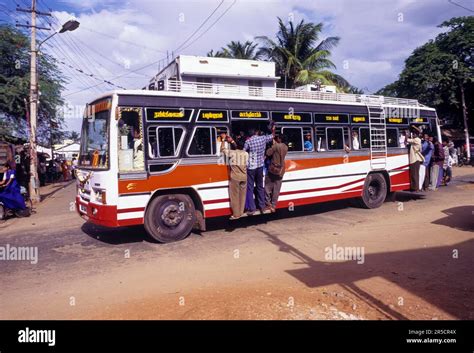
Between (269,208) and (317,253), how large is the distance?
7.49 feet

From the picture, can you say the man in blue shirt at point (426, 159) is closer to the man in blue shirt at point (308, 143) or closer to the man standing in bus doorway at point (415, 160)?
the man standing in bus doorway at point (415, 160)

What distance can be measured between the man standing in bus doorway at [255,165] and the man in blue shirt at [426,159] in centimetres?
580

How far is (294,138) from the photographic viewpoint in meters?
8.94

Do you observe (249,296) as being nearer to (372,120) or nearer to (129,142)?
(129,142)

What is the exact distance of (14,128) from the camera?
21.0 meters

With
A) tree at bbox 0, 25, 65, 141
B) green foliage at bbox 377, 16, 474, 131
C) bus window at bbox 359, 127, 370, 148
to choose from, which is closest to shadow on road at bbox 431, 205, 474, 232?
bus window at bbox 359, 127, 370, 148

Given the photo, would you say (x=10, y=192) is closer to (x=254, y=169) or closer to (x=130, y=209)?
(x=130, y=209)

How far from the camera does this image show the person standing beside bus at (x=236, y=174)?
775cm

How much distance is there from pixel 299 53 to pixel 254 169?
22646 millimetres

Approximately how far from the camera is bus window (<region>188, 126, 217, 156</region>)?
24.4 ft

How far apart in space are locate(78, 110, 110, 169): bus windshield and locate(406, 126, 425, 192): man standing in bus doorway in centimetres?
883

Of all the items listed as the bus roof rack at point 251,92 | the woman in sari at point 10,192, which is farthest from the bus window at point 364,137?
the woman in sari at point 10,192

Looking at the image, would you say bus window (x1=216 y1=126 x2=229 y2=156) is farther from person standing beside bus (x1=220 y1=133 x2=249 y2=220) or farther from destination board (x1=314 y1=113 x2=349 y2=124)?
destination board (x1=314 y1=113 x2=349 y2=124)
